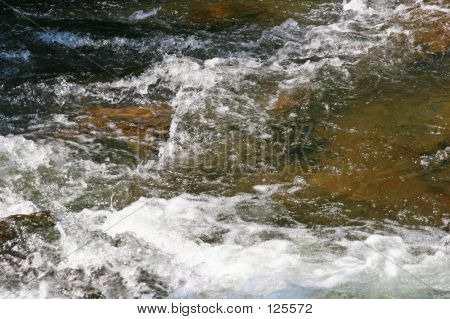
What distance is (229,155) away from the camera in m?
4.66

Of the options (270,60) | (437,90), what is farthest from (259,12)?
(437,90)

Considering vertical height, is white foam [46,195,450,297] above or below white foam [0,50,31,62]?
below

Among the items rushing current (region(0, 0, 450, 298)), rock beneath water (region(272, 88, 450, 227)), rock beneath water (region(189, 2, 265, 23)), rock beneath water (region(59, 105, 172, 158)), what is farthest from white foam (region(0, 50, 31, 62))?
rock beneath water (region(272, 88, 450, 227))

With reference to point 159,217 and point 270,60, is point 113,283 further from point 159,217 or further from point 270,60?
point 270,60

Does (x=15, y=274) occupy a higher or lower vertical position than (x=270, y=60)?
lower

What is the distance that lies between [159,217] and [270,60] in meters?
2.79

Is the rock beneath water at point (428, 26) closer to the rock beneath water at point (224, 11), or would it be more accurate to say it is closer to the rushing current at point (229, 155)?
the rushing current at point (229, 155)

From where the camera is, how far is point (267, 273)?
359cm

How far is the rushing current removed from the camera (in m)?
3.61

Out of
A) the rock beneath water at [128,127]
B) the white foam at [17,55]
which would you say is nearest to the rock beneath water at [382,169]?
the rock beneath water at [128,127]

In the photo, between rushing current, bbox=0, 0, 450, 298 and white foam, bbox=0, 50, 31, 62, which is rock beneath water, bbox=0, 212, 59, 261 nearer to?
rushing current, bbox=0, 0, 450, 298
